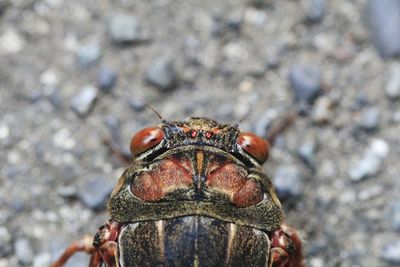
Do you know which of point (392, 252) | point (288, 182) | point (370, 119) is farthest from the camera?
point (370, 119)

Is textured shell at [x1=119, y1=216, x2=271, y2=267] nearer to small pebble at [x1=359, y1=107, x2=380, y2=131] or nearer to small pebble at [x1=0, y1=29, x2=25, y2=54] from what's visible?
small pebble at [x1=359, y1=107, x2=380, y2=131]

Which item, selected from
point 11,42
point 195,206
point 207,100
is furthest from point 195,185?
point 11,42

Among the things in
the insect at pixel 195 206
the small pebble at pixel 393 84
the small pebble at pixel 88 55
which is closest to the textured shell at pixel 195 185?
the insect at pixel 195 206

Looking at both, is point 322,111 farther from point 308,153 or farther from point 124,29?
point 124,29

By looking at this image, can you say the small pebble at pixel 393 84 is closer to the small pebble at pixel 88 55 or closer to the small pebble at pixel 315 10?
the small pebble at pixel 315 10

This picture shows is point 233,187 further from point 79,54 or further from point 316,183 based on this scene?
point 79,54

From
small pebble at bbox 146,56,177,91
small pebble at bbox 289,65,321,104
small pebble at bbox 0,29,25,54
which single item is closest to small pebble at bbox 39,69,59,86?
small pebble at bbox 0,29,25,54
